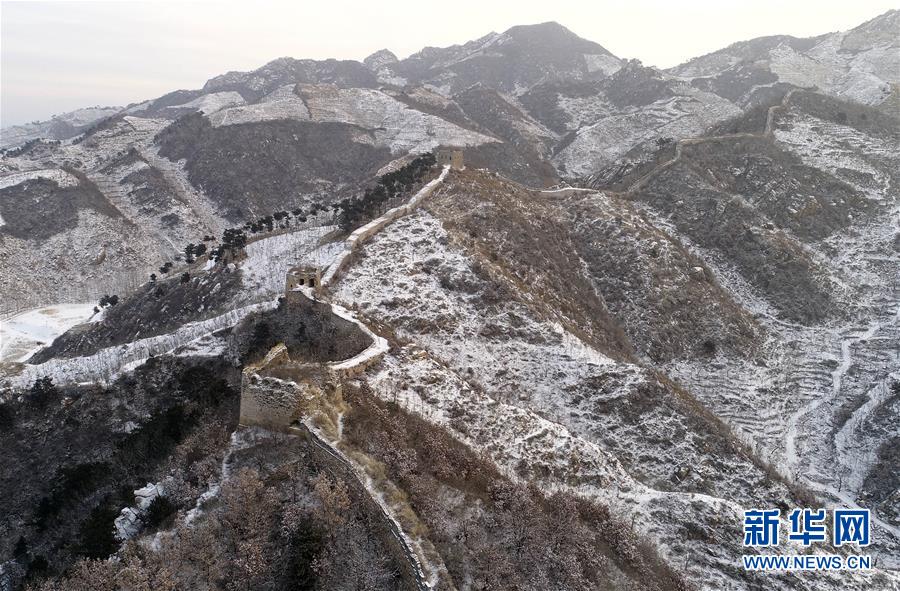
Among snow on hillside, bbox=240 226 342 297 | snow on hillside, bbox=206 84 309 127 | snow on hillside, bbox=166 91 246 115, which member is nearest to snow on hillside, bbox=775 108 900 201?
snow on hillside, bbox=240 226 342 297

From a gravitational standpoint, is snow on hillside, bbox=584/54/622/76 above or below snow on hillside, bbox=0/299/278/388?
above

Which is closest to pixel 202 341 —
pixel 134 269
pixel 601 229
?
pixel 601 229

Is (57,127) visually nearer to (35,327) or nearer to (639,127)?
(35,327)

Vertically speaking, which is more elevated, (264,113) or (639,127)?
(264,113)

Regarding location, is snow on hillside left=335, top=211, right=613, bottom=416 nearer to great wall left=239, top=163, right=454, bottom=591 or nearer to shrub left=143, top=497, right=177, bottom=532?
great wall left=239, top=163, right=454, bottom=591

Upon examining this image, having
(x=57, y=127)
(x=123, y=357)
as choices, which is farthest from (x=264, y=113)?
(x=57, y=127)

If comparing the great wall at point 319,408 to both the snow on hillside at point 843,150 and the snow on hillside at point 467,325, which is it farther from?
the snow on hillside at point 843,150
